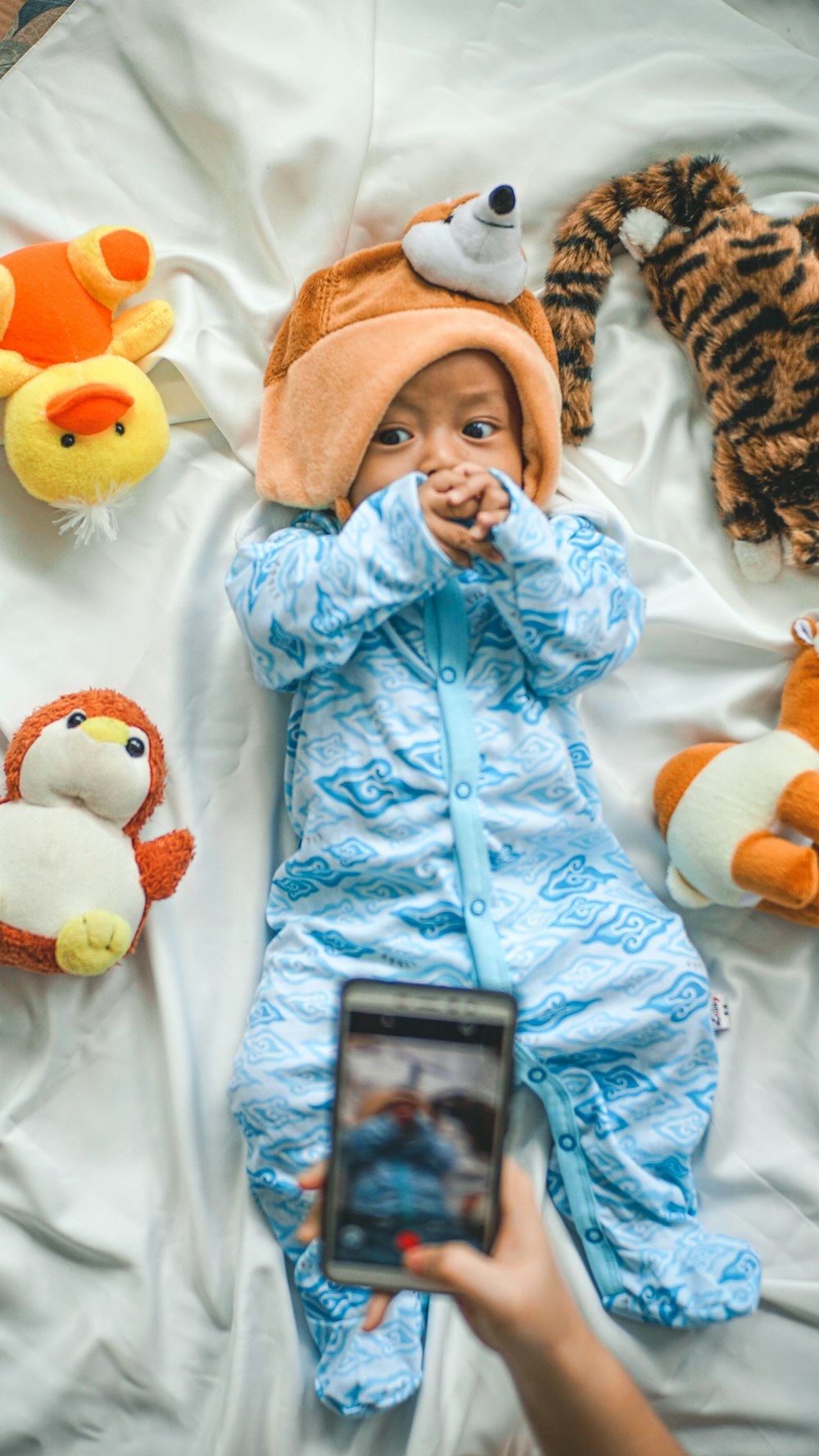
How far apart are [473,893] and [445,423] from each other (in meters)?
0.48

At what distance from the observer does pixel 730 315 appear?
3.82 feet

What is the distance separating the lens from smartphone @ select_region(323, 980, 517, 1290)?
2.28 feet

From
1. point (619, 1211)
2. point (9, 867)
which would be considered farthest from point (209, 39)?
point (619, 1211)

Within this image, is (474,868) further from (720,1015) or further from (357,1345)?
(357,1345)

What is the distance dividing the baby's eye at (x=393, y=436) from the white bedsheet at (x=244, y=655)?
18cm

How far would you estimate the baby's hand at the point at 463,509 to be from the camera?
3.26 feet

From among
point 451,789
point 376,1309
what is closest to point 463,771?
point 451,789

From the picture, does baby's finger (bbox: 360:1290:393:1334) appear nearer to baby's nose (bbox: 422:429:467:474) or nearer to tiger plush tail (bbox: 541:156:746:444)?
baby's nose (bbox: 422:429:467:474)

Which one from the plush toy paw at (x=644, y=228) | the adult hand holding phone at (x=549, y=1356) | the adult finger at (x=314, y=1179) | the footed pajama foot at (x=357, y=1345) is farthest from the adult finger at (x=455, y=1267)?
the plush toy paw at (x=644, y=228)

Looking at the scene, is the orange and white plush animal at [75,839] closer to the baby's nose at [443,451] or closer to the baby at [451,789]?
the baby at [451,789]

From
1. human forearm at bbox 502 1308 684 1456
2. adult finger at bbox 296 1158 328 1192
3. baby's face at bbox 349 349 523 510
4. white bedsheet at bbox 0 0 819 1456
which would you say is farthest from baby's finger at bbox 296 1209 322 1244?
baby's face at bbox 349 349 523 510

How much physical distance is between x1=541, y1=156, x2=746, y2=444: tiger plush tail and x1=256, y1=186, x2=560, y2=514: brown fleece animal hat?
5 centimetres

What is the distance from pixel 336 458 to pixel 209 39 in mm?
493

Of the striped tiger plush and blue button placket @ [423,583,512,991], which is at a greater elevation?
the striped tiger plush
